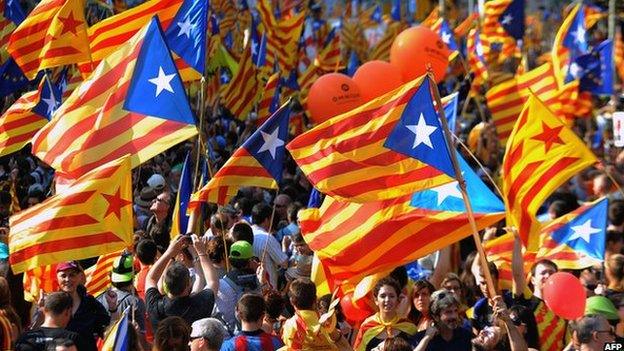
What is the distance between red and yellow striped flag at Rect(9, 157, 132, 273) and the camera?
8891 millimetres

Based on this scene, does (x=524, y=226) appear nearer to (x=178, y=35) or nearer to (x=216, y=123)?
(x=178, y=35)

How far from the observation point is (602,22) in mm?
47562

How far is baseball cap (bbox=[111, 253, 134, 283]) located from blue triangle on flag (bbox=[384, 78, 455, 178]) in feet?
6.47

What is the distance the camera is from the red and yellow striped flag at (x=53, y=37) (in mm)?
13148

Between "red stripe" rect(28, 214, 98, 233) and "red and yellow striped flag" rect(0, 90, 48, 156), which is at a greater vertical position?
"red stripe" rect(28, 214, 98, 233)

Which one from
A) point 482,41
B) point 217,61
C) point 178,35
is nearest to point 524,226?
point 178,35

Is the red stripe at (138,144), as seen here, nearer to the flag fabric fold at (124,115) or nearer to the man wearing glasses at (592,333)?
the flag fabric fold at (124,115)

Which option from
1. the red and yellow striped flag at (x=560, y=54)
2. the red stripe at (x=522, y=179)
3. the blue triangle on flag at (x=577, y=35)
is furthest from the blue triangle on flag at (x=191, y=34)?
the blue triangle on flag at (x=577, y=35)

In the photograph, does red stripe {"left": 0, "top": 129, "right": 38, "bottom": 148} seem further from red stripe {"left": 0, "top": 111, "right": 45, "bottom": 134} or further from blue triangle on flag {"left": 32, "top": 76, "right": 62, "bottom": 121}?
blue triangle on flag {"left": 32, "top": 76, "right": 62, "bottom": 121}

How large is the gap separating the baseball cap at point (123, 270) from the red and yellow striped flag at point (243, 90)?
9250 millimetres

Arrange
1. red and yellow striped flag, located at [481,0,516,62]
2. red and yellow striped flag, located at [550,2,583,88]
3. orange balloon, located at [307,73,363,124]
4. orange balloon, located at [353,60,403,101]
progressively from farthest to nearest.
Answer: red and yellow striped flag, located at [481,0,516,62], red and yellow striped flag, located at [550,2,583,88], orange balloon, located at [353,60,403,101], orange balloon, located at [307,73,363,124]

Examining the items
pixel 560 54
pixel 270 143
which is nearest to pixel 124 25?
pixel 270 143

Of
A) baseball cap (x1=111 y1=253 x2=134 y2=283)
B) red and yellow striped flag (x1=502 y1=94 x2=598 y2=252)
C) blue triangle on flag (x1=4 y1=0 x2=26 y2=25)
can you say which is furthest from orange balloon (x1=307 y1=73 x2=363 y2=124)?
baseball cap (x1=111 y1=253 x2=134 y2=283)

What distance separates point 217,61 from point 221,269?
38.5 ft
